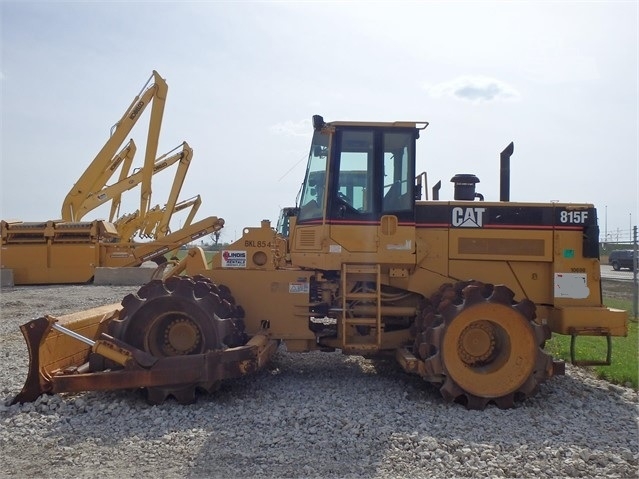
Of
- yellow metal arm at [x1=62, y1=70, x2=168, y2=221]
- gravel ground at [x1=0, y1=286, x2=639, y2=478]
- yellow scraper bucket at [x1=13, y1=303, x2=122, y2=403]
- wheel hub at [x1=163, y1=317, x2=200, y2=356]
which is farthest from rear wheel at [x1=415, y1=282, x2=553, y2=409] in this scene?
yellow metal arm at [x1=62, y1=70, x2=168, y2=221]

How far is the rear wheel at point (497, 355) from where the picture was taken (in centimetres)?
648

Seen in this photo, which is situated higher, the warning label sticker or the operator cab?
the operator cab

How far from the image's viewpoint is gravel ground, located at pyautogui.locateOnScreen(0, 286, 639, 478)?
4.87 m

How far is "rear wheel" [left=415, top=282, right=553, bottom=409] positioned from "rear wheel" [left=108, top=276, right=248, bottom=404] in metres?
2.24

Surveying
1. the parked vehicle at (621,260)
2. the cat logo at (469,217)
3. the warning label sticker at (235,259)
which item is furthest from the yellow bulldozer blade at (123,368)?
the parked vehicle at (621,260)

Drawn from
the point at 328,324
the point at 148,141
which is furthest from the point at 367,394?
the point at 148,141

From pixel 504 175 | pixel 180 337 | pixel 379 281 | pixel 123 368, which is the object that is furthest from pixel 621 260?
pixel 123 368

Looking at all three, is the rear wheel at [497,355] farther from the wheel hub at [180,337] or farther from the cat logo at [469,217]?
the wheel hub at [180,337]

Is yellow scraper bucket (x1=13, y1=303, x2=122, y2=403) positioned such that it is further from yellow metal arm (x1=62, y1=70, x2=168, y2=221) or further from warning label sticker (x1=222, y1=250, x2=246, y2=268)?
yellow metal arm (x1=62, y1=70, x2=168, y2=221)

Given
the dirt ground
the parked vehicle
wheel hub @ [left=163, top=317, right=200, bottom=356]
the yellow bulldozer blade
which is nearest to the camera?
the yellow bulldozer blade

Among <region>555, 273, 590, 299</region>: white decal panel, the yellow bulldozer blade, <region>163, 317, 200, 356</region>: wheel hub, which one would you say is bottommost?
the yellow bulldozer blade

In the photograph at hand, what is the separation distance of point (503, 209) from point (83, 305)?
11.7m

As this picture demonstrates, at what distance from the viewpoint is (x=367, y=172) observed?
7.19 metres

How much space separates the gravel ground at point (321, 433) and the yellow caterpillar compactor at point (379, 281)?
1.59 feet
